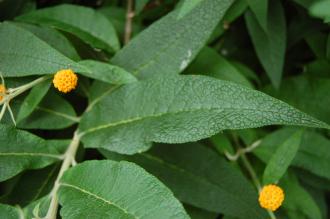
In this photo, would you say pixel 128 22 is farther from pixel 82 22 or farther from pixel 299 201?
pixel 299 201

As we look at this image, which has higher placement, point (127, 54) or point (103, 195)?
point (127, 54)

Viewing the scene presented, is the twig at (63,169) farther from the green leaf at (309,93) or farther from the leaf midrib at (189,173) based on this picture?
the green leaf at (309,93)

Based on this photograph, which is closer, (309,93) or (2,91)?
(2,91)

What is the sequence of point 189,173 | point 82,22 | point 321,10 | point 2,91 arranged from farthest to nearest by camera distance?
point 82,22 < point 189,173 < point 2,91 < point 321,10

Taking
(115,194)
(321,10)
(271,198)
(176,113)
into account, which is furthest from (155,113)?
(321,10)

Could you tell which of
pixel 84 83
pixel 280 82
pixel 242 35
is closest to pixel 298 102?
pixel 280 82

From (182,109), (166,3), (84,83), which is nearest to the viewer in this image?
(182,109)

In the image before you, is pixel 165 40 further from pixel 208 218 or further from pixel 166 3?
pixel 208 218
